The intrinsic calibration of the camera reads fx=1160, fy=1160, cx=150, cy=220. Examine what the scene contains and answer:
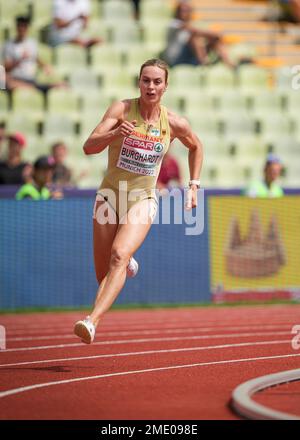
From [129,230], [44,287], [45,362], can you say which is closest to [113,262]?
[129,230]

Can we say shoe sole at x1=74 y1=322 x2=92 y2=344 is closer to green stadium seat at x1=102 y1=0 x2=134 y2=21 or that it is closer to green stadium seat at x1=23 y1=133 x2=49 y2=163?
green stadium seat at x1=23 y1=133 x2=49 y2=163

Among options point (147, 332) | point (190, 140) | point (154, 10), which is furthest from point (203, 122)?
point (190, 140)

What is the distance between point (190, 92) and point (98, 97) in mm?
1869

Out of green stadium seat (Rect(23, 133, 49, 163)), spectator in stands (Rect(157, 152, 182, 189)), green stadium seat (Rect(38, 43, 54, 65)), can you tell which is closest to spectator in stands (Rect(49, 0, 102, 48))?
green stadium seat (Rect(38, 43, 54, 65))

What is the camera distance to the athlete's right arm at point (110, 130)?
874 cm

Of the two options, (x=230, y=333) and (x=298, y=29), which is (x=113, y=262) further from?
(x=298, y=29)

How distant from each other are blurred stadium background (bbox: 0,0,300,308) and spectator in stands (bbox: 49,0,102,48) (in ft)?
0.84

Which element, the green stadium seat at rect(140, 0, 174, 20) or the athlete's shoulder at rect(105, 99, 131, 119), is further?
the green stadium seat at rect(140, 0, 174, 20)

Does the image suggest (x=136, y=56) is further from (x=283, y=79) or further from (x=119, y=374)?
(x=119, y=374)

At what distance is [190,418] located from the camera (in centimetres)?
629

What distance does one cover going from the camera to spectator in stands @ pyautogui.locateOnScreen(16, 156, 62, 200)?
1462cm

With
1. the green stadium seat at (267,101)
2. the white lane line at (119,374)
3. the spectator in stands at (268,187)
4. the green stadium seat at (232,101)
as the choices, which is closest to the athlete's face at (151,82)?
the white lane line at (119,374)

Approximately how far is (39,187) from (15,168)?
60 cm

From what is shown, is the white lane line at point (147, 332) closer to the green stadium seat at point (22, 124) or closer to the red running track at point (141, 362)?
the red running track at point (141, 362)
